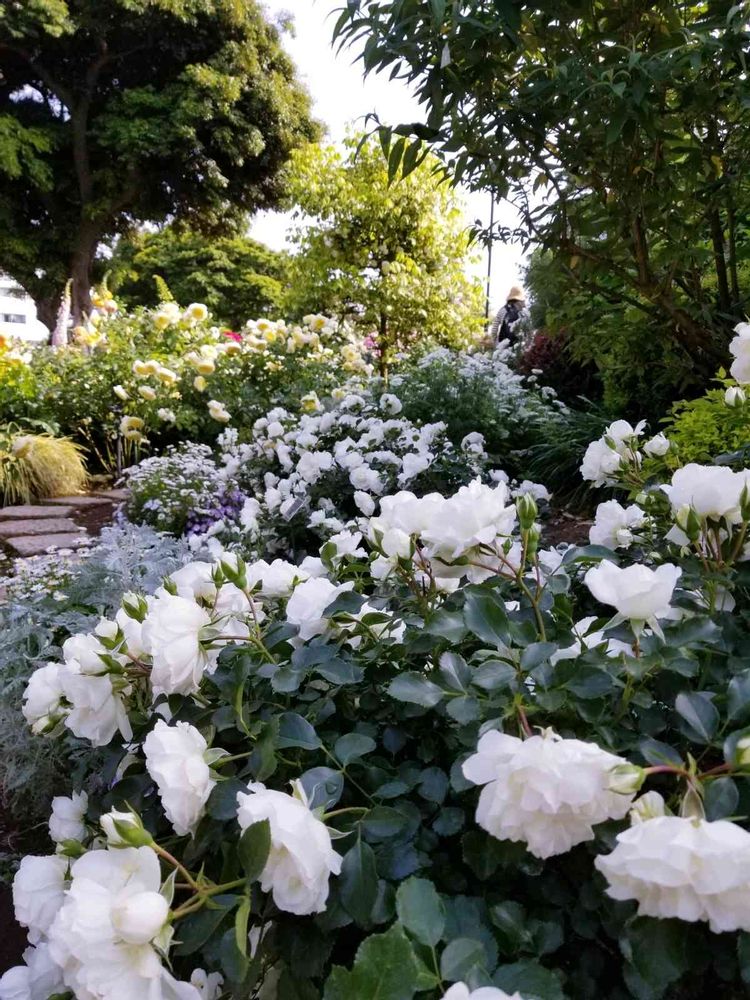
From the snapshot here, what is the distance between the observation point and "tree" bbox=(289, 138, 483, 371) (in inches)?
277

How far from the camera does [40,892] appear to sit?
2.56 feet

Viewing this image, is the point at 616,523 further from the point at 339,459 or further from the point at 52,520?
the point at 52,520

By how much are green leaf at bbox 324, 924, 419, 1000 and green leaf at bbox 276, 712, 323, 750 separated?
0.75 ft

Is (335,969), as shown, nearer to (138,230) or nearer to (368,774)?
(368,774)

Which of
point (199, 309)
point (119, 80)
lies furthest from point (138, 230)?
point (199, 309)

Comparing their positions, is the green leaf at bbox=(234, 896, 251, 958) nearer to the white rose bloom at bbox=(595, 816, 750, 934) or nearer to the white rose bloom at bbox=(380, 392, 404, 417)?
the white rose bloom at bbox=(595, 816, 750, 934)

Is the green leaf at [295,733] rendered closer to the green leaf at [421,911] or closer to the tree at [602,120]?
the green leaf at [421,911]

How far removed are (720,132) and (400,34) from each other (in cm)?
133

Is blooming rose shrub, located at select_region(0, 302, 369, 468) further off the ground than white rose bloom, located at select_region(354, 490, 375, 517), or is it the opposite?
blooming rose shrub, located at select_region(0, 302, 369, 468)

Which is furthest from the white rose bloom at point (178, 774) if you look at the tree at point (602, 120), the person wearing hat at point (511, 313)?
the person wearing hat at point (511, 313)

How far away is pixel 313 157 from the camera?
7.39m

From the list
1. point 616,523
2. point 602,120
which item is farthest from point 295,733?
point 602,120

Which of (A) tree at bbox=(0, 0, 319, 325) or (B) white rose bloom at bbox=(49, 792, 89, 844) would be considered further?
(A) tree at bbox=(0, 0, 319, 325)

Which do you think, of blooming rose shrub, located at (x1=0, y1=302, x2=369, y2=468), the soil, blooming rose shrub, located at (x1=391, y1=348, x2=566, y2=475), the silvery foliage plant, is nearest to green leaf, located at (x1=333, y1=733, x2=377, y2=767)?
the silvery foliage plant
